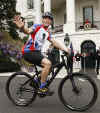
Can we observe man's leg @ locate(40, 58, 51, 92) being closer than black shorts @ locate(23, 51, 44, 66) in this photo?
Yes

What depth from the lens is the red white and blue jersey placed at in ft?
17.7

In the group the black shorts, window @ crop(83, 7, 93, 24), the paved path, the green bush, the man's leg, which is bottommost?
the green bush

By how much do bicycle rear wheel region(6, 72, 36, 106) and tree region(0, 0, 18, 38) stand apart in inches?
675

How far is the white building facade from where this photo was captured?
28594 millimetres

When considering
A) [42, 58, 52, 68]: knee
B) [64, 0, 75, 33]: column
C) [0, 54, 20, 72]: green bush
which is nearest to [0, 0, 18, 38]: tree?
[0, 54, 20, 72]: green bush

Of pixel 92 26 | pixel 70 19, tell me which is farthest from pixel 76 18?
pixel 70 19

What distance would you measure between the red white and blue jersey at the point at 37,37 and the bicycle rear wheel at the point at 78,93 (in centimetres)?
80

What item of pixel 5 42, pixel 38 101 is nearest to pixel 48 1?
pixel 5 42

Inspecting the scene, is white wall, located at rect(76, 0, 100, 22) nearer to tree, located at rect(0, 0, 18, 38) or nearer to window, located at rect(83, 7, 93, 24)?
window, located at rect(83, 7, 93, 24)

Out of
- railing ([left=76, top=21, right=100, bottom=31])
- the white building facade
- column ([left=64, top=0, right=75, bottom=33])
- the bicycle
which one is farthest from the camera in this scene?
railing ([left=76, top=21, right=100, bottom=31])

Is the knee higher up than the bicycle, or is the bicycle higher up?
the knee

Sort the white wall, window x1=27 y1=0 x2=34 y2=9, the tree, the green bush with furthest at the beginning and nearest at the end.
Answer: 1. window x1=27 y1=0 x2=34 y2=9
2. the white wall
3. the tree
4. the green bush

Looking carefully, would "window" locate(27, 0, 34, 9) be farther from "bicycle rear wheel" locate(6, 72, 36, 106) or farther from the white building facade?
"bicycle rear wheel" locate(6, 72, 36, 106)

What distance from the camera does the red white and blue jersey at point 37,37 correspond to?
5383mm
